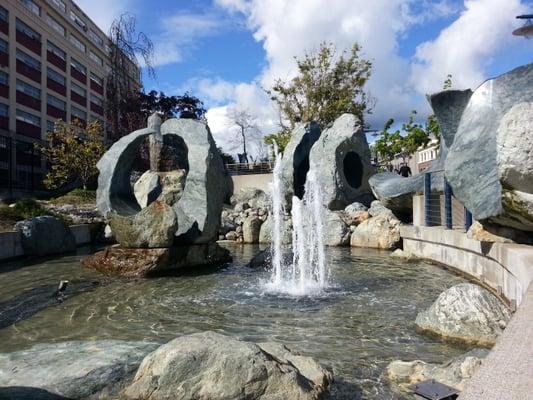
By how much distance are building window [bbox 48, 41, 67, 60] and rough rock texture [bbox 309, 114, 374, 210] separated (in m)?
26.8

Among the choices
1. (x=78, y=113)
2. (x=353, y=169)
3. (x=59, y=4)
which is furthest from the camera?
(x=78, y=113)

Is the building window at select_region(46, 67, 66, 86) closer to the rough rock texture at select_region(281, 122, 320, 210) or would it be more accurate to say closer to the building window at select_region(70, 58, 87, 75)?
the building window at select_region(70, 58, 87, 75)

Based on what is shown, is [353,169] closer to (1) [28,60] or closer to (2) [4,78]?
(2) [4,78]

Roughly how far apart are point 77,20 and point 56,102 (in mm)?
8444

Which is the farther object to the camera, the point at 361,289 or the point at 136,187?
the point at 136,187

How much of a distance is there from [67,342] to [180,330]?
3.90 feet

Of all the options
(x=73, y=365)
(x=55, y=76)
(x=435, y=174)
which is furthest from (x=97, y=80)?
(x=73, y=365)

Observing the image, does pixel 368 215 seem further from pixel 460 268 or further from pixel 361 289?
pixel 361 289

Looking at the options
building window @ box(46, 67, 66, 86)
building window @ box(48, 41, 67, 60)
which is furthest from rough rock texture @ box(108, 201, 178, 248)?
building window @ box(48, 41, 67, 60)

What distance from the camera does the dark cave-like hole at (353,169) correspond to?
67.6ft

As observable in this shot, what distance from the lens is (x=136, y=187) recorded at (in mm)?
21406

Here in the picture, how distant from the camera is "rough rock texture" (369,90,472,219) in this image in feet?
24.3

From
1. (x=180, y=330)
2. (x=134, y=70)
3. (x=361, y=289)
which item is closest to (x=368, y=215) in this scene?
(x=361, y=289)

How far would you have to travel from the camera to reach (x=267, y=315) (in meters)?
6.07
